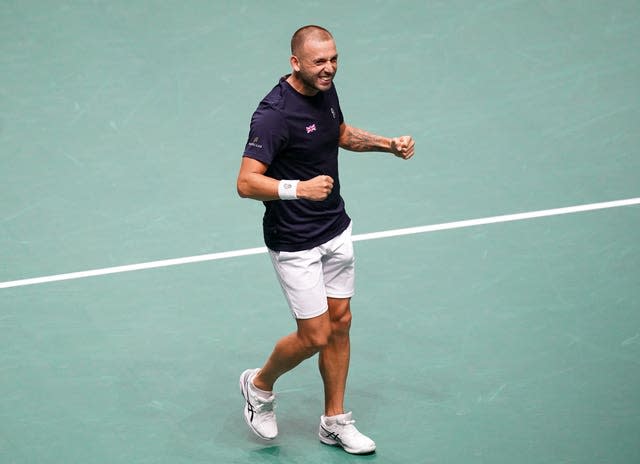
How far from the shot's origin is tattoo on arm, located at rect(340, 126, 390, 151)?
686 centimetres

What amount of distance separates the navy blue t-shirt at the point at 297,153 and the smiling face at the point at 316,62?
14 centimetres

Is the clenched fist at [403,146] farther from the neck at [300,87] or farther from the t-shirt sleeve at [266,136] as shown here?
the t-shirt sleeve at [266,136]

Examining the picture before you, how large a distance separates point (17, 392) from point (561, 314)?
3.60m

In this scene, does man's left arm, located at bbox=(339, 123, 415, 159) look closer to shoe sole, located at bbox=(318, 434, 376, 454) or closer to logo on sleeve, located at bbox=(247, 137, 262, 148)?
logo on sleeve, located at bbox=(247, 137, 262, 148)

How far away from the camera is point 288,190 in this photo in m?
6.07

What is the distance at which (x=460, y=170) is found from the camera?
9.80 m

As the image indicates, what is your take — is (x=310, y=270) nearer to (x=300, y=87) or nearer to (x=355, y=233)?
(x=300, y=87)

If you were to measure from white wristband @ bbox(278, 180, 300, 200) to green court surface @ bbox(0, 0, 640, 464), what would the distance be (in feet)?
5.37

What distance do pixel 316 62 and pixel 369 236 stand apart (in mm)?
2992

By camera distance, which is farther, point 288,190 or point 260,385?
point 260,385

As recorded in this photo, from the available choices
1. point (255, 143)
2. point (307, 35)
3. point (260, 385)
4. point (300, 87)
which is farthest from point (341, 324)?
point (307, 35)

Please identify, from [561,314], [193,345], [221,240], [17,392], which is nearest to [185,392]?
[193,345]

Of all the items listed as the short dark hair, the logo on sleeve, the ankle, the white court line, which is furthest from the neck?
the white court line

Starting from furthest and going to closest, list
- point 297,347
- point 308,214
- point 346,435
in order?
1. point 346,435
2. point 297,347
3. point 308,214
